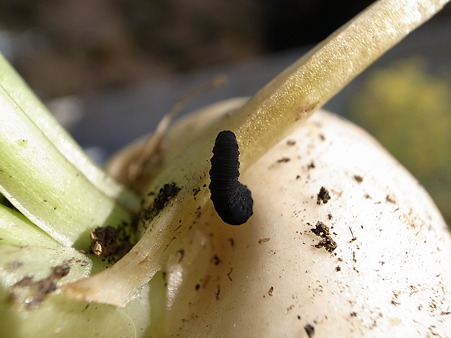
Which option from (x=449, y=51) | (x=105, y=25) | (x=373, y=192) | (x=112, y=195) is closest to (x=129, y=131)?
(x=105, y=25)

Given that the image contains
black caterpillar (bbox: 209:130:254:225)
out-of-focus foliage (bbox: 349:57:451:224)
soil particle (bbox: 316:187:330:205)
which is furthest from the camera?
out-of-focus foliage (bbox: 349:57:451:224)

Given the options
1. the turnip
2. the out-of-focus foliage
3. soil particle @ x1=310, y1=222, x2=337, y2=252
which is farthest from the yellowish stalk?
the out-of-focus foliage

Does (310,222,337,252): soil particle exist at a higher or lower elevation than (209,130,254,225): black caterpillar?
lower

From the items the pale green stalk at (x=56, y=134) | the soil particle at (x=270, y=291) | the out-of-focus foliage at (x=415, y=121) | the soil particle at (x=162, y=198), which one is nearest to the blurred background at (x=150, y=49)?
the out-of-focus foliage at (x=415, y=121)

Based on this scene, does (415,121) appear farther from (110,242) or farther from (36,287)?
(36,287)

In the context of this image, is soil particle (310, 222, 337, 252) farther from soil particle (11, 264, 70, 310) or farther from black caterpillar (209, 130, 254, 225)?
soil particle (11, 264, 70, 310)

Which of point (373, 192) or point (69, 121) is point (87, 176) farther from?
point (69, 121)

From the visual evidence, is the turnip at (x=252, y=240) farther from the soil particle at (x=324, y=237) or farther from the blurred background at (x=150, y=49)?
the blurred background at (x=150, y=49)
